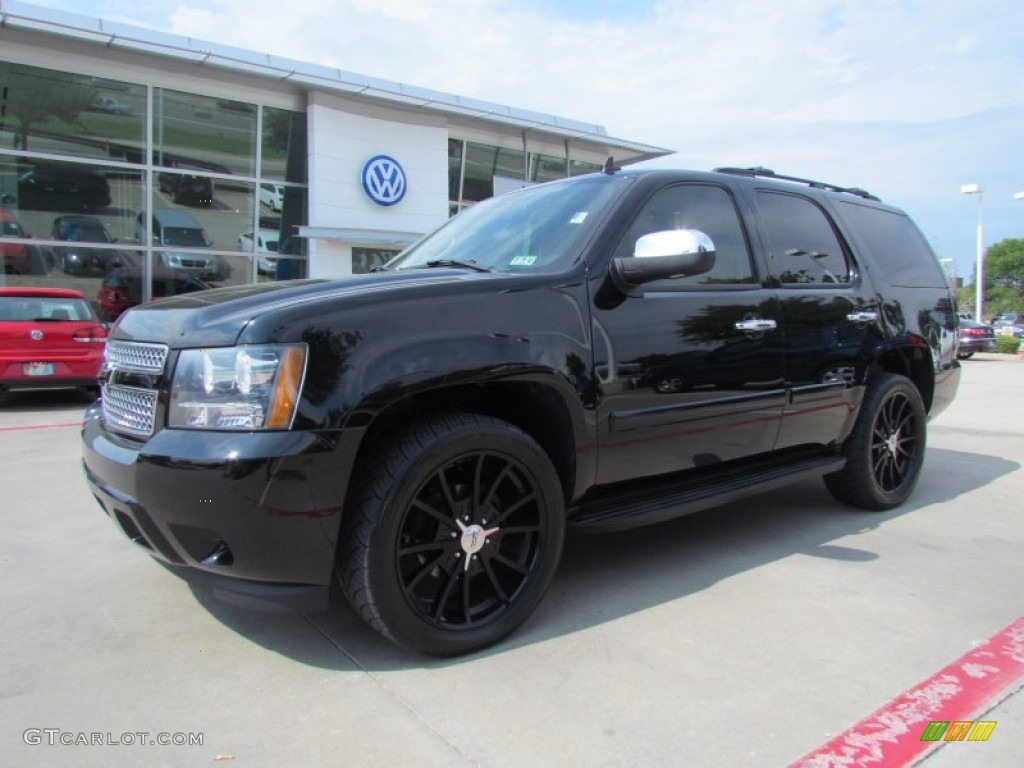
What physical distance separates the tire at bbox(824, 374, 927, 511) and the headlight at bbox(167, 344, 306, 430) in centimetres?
347

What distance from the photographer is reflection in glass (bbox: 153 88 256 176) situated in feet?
48.0

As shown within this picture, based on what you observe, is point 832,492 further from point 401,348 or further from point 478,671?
point 401,348

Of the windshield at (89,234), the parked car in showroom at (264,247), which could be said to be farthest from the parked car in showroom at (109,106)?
the parked car in showroom at (264,247)

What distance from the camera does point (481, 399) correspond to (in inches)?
117

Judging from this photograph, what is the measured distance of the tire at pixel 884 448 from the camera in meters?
4.46

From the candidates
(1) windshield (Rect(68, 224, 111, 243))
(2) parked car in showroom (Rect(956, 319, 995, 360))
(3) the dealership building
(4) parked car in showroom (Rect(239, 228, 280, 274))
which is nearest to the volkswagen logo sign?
(3) the dealership building

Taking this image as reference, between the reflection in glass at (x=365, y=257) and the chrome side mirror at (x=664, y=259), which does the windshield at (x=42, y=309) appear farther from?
the chrome side mirror at (x=664, y=259)

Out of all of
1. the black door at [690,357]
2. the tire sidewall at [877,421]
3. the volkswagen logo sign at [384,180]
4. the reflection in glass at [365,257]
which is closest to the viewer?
the black door at [690,357]

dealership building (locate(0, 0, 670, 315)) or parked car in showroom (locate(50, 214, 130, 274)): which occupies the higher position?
dealership building (locate(0, 0, 670, 315))

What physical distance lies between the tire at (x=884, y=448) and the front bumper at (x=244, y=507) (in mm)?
3358

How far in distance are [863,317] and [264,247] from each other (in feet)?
46.8

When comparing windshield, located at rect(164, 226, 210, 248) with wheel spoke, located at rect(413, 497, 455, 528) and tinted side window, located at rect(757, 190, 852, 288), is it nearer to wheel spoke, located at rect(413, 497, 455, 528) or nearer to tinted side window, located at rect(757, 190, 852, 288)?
tinted side window, located at rect(757, 190, 852, 288)

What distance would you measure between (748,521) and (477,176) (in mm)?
16180

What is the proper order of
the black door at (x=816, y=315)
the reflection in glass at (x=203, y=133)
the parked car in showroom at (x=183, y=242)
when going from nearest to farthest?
the black door at (x=816, y=315) < the reflection in glass at (x=203, y=133) < the parked car in showroom at (x=183, y=242)
